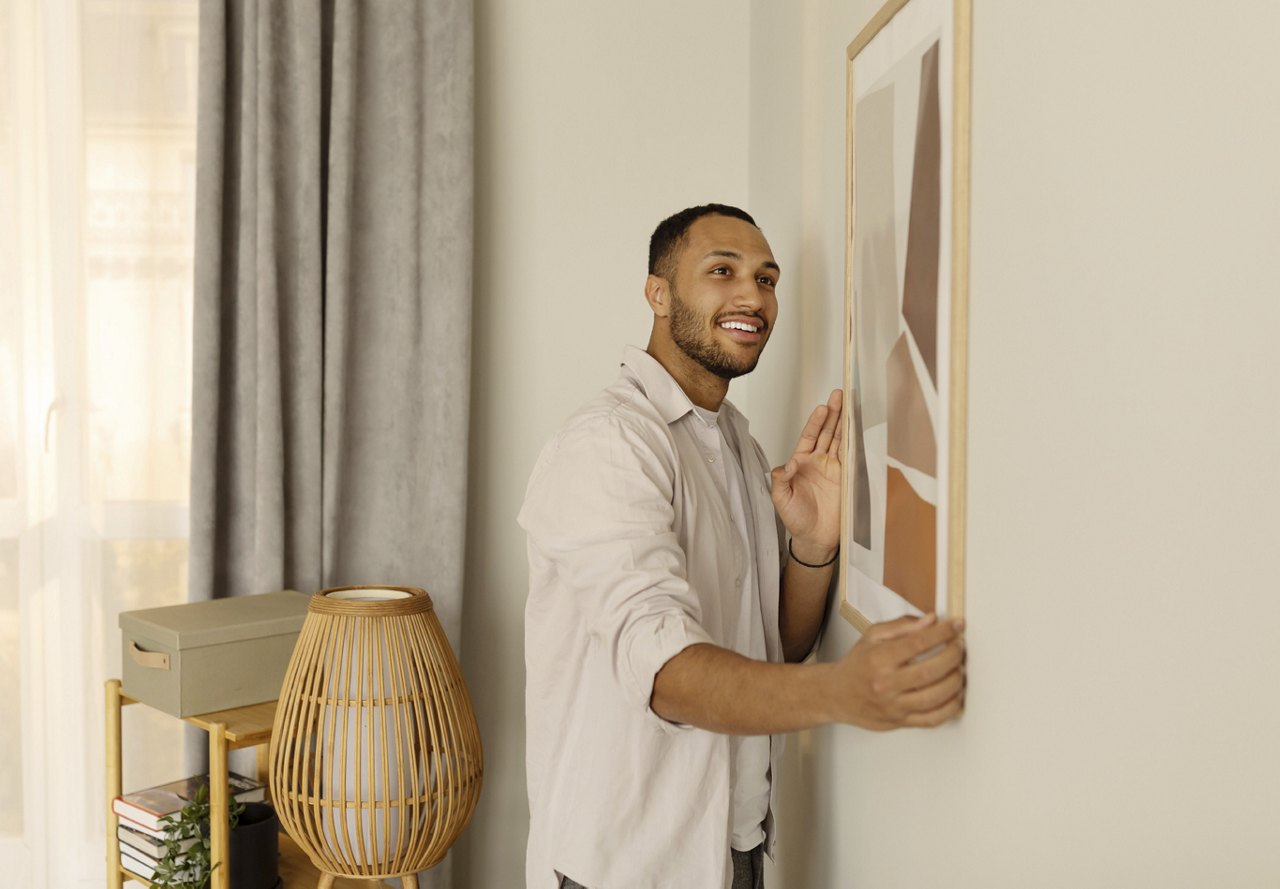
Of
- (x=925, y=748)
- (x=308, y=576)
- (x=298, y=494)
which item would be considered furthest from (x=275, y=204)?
(x=925, y=748)

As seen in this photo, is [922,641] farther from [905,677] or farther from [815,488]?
[815,488]

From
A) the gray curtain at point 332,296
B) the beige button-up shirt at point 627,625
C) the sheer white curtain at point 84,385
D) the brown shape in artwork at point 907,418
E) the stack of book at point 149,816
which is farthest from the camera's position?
the sheer white curtain at point 84,385

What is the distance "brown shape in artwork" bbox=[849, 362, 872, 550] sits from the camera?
1.33m

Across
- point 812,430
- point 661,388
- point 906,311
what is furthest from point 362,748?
point 906,311

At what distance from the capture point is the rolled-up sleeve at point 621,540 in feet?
3.85

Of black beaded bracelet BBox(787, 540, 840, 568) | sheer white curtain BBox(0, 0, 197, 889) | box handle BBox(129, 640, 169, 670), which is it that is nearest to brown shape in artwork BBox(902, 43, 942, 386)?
black beaded bracelet BBox(787, 540, 840, 568)

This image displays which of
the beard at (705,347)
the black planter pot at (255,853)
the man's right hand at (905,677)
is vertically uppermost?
the beard at (705,347)

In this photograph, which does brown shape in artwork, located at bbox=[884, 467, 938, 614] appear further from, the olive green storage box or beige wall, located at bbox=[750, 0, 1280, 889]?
the olive green storage box

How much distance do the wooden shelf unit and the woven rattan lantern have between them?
0.27 feet

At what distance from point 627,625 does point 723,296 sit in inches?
22.3

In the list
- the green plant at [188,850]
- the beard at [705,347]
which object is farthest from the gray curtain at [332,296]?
the beard at [705,347]

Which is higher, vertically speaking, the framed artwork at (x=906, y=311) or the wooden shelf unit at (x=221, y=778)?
the framed artwork at (x=906, y=311)

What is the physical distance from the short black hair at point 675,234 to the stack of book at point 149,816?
132cm

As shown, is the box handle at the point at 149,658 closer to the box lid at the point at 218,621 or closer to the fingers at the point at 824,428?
the box lid at the point at 218,621
